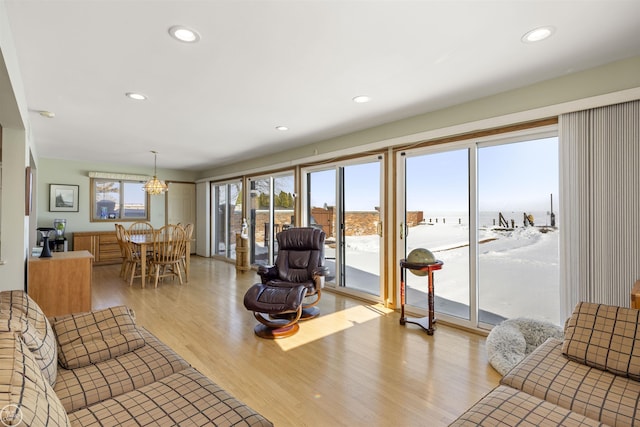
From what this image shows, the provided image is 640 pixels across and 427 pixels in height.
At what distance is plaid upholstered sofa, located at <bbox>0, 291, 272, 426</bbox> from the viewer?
929 mm

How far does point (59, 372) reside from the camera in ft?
5.24

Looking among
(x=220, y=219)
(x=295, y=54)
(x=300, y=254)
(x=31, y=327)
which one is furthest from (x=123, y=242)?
(x=295, y=54)

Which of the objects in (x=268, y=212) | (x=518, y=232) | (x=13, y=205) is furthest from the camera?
(x=268, y=212)

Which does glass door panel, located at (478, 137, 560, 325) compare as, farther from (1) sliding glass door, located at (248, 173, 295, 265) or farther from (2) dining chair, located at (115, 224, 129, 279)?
(2) dining chair, located at (115, 224, 129, 279)

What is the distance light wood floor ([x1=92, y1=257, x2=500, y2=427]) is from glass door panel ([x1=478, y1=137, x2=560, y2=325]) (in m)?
0.54

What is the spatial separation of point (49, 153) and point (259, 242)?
442 cm

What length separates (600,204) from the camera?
8.20ft

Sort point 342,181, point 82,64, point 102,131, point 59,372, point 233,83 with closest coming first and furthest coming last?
1. point 59,372
2. point 82,64
3. point 233,83
4. point 102,131
5. point 342,181

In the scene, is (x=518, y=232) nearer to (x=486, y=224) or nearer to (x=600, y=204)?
(x=486, y=224)

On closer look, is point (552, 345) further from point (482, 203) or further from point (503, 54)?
point (503, 54)

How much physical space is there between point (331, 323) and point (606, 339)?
238 cm

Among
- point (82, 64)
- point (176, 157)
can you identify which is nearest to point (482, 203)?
point (82, 64)

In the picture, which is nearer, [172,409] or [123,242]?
[172,409]

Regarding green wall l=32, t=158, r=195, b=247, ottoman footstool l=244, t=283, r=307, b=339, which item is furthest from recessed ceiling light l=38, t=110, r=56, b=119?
green wall l=32, t=158, r=195, b=247
